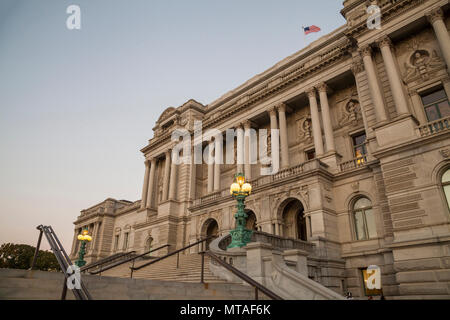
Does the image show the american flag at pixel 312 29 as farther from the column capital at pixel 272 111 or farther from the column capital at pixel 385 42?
the column capital at pixel 385 42

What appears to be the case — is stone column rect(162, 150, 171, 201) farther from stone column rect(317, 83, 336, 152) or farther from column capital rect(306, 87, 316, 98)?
stone column rect(317, 83, 336, 152)

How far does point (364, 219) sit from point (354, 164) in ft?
12.7

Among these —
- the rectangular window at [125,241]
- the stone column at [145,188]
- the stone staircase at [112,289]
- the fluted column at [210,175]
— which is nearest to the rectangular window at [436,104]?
the stone staircase at [112,289]

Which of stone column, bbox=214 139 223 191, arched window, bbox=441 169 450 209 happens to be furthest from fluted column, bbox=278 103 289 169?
arched window, bbox=441 169 450 209

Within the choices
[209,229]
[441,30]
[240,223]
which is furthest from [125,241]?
[441,30]

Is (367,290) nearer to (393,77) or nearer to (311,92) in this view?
(393,77)

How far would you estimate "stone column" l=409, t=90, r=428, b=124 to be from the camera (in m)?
19.2

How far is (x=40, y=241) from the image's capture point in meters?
10.1

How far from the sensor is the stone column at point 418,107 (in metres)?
19.2

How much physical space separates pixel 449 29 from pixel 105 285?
23.9m

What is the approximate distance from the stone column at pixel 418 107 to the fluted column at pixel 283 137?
10.2 m

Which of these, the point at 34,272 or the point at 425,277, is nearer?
the point at 34,272
